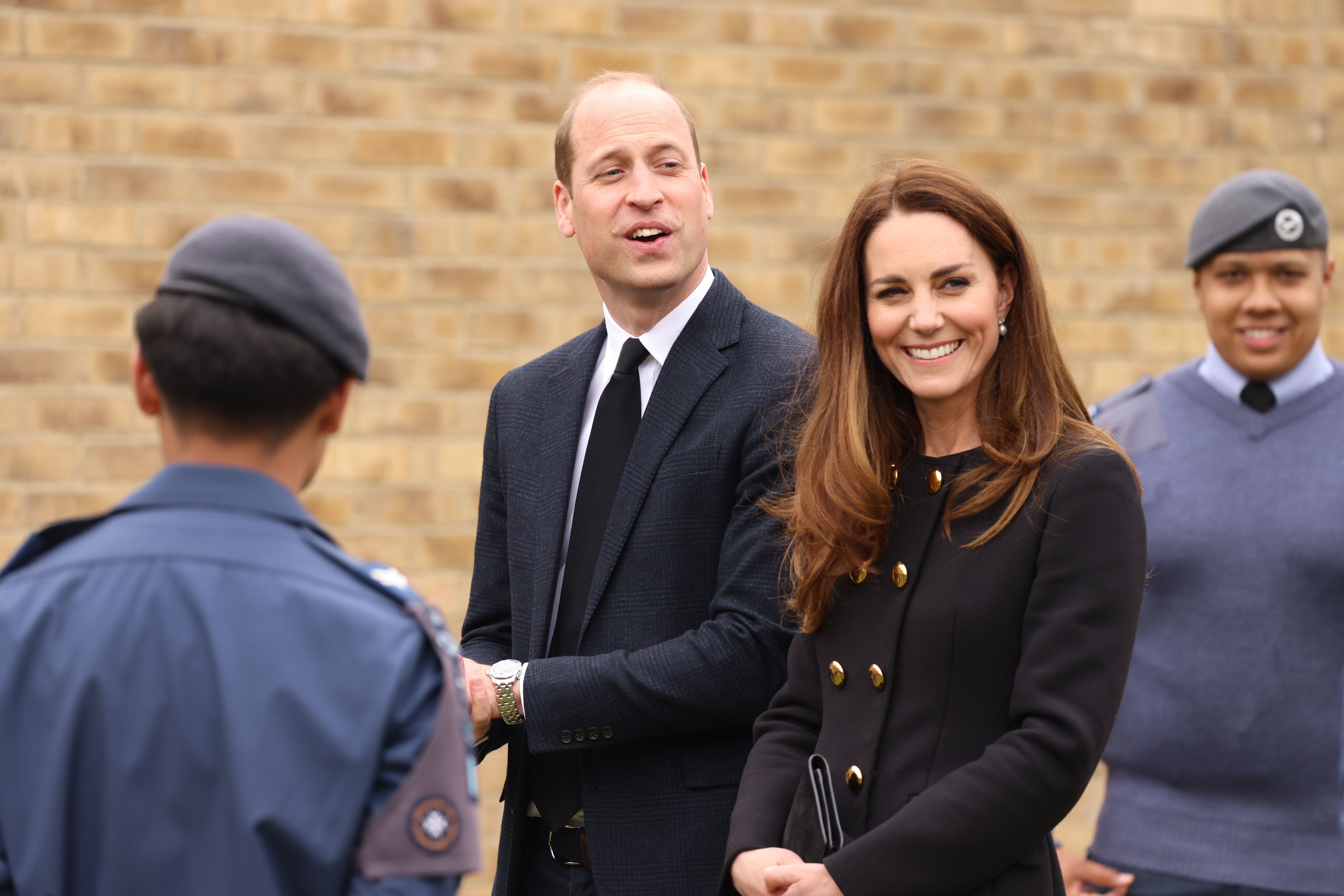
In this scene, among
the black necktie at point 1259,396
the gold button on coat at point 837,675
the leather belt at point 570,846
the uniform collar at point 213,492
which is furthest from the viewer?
the black necktie at point 1259,396

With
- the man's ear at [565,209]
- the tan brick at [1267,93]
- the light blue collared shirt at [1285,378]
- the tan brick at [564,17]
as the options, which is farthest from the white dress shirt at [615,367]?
the tan brick at [1267,93]

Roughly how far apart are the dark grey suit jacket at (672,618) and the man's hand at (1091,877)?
3.01 ft

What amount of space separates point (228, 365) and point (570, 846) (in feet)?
4.13

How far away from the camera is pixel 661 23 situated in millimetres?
4555

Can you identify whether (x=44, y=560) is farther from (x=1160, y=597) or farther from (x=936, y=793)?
(x=1160, y=597)

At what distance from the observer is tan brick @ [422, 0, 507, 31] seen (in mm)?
4422

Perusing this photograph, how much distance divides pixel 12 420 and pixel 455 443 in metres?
1.29

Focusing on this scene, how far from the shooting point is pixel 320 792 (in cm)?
139

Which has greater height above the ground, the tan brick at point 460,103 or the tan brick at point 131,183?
the tan brick at point 460,103

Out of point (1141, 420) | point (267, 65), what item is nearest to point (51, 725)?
point (1141, 420)

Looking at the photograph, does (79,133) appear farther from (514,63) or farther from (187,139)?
(514,63)

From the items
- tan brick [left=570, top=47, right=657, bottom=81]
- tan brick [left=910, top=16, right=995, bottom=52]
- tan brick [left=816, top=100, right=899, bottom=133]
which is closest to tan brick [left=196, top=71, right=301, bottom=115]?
tan brick [left=570, top=47, right=657, bottom=81]

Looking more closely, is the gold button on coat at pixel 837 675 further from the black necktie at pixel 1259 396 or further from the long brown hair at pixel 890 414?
the black necktie at pixel 1259 396

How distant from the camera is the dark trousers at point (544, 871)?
2.41 m
